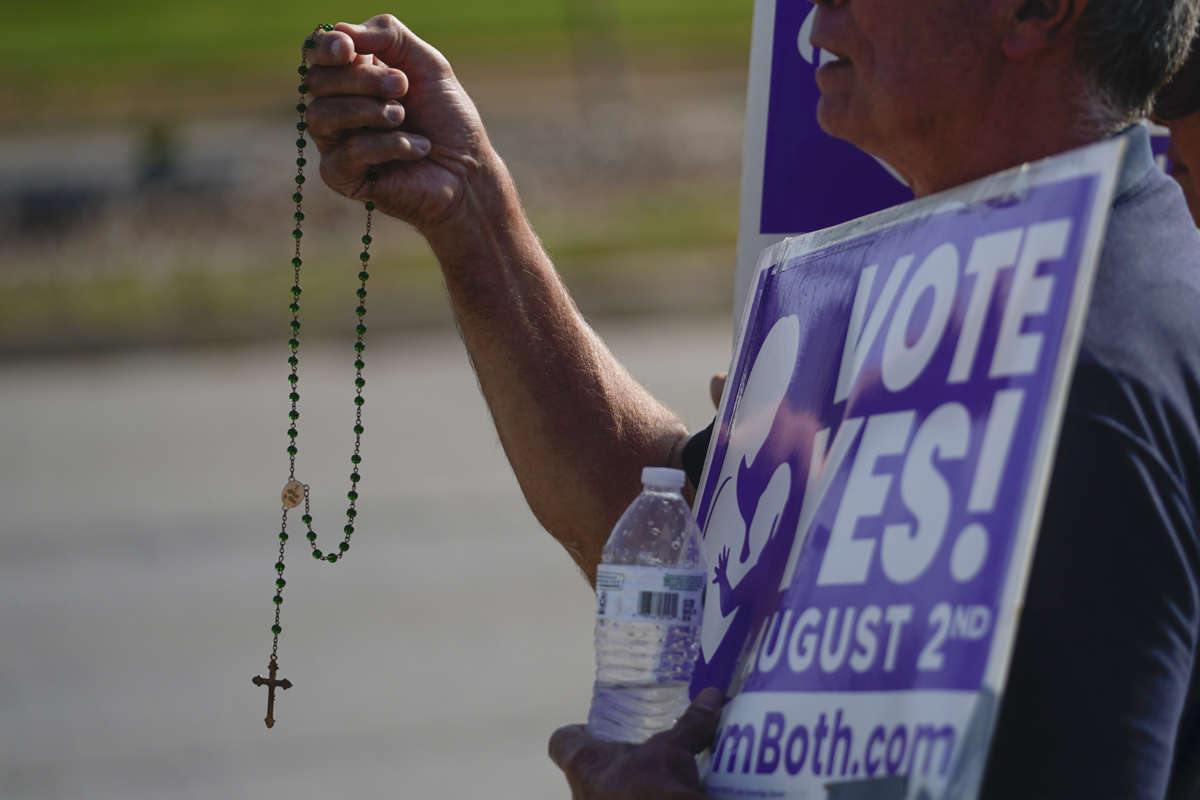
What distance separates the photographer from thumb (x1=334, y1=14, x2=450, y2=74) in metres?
2.55

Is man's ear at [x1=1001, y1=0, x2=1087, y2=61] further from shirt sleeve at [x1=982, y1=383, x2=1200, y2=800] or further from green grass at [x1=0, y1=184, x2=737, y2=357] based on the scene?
green grass at [x1=0, y1=184, x2=737, y2=357]

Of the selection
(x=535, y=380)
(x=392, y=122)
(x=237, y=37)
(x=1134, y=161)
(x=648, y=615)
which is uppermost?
(x=237, y=37)

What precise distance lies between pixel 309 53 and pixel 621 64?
794 inches

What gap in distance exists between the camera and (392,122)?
2.56m

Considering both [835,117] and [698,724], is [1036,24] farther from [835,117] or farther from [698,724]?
[698,724]

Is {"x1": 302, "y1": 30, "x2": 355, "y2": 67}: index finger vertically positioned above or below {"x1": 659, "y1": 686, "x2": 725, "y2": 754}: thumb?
above

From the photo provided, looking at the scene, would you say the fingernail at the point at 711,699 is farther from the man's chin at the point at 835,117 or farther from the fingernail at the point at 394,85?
the fingernail at the point at 394,85

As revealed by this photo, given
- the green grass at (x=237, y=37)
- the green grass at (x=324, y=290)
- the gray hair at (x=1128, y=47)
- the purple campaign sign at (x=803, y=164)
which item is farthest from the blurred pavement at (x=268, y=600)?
the green grass at (x=237, y=37)

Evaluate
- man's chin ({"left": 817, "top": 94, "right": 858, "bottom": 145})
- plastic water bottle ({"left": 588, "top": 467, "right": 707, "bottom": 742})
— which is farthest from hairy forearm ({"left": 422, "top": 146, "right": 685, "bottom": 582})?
man's chin ({"left": 817, "top": 94, "right": 858, "bottom": 145})

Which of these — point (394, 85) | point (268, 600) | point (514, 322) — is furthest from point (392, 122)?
point (268, 600)

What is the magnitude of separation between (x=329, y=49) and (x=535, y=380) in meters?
0.63

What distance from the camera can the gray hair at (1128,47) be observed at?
1.86 meters

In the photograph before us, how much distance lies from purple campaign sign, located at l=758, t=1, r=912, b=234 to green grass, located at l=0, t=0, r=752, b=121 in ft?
58.3

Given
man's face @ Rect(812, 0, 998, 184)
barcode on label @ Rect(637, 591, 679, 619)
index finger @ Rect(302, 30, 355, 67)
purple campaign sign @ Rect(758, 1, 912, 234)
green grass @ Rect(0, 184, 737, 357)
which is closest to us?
barcode on label @ Rect(637, 591, 679, 619)
